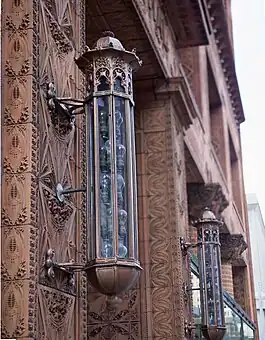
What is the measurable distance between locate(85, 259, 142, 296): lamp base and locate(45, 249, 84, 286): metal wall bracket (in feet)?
1.45

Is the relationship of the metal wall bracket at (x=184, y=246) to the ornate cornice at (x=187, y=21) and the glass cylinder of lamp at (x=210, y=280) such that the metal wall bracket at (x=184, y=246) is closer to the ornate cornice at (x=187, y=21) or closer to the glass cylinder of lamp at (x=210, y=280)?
the glass cylinder of lamp at (x=210, y=280)

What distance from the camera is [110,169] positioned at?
479cm

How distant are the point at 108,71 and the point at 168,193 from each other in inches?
203

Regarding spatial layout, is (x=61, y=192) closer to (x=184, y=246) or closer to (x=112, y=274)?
(x=112, y=274)

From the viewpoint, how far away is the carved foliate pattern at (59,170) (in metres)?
5.06

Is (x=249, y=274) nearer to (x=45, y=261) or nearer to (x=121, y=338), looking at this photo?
(x=121, y=338)

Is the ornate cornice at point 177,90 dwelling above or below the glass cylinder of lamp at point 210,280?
above

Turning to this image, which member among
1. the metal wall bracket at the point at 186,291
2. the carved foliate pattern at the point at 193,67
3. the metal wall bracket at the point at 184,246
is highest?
the carved foliate pattern at the point at 193,67

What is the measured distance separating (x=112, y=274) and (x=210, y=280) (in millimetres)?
5740

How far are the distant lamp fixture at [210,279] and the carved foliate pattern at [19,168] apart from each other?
5367mm

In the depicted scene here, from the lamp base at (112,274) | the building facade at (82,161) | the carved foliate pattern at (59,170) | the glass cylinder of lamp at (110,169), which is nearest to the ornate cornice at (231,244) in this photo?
the building facade at (82,161)

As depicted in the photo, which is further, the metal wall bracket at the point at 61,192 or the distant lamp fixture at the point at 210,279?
the distant lamp fixture at the point at 210,279

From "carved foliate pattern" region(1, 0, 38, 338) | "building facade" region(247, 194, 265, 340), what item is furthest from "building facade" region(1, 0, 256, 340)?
"building facade" region(247, 194, 265, 340)

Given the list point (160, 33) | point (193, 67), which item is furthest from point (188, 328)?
point (193, 67)
